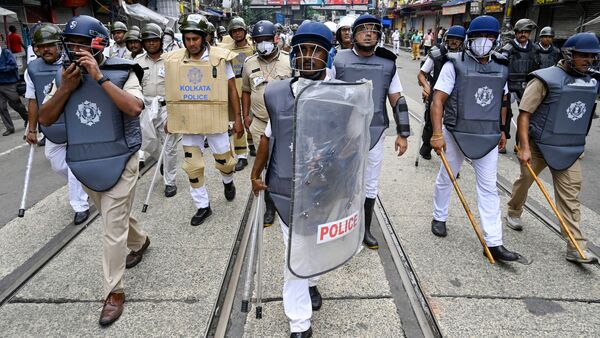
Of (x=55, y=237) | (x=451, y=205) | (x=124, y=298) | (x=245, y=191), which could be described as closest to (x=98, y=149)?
(x=124, y=298)

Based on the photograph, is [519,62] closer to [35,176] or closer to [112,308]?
[112,308]

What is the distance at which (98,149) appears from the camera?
2961mm

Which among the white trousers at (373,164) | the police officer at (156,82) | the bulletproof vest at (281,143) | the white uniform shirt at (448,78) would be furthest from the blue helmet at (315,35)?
the police officer at (156,82)

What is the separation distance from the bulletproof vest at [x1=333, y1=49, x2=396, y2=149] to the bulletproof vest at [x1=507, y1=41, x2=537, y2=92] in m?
4.19

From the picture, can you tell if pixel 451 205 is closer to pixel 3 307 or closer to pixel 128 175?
pixel 128 175

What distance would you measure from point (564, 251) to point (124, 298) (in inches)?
151

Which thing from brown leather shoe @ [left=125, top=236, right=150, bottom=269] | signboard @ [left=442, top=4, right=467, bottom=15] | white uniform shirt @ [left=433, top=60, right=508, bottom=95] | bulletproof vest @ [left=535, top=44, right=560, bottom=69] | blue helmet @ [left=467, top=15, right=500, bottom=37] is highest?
signboard @ [left=442, top=4, right=467, bottom=15]

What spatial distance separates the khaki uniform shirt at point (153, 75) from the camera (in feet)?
17.9

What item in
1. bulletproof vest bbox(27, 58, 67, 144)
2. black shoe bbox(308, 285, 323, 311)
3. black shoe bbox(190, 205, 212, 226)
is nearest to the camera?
black shoe bbox(308, 285, 323, 311)

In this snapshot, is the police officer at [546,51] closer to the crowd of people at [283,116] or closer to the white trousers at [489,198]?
the crowd of people at [283,116]

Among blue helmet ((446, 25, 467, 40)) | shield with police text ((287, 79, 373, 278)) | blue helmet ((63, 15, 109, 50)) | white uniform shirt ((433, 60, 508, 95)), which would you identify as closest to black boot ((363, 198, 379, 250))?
white uniform shirt ((433, 60, 508, 95))

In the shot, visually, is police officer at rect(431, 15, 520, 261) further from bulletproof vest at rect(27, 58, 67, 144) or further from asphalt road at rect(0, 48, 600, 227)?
bulletproof vest at rect(27, 58, 67, 144)

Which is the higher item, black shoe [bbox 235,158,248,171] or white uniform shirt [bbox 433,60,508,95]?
white uniform shirt [bbox 433,60,508,95]

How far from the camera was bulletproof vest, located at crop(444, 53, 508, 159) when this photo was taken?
12.2 feet
